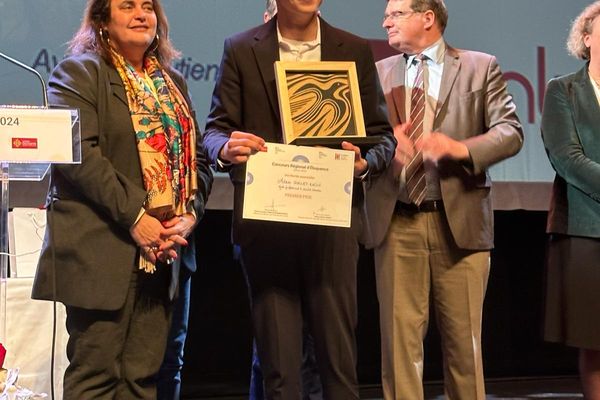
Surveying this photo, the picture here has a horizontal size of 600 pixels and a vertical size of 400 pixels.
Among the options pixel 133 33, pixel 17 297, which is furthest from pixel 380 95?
pixel 17 297

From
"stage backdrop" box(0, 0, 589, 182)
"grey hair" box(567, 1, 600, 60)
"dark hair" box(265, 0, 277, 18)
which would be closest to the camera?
"grey hair" box(567, 1, 600, 60)

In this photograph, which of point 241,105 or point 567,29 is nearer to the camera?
point 241,105

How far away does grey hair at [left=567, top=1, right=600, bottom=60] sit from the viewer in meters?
3.43

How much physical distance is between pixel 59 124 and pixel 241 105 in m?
0.65

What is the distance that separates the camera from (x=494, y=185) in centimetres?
440

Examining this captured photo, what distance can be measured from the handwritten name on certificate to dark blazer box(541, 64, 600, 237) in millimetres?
1143

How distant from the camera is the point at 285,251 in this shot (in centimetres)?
262

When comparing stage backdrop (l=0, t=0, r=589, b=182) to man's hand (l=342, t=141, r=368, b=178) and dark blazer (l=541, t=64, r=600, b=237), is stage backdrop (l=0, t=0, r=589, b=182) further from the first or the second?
man's hand (l=342, t=141, r=368, b=178)

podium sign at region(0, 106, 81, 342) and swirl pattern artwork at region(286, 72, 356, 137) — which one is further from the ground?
swirl pattern artwork at region(286, 72, 356, 137)

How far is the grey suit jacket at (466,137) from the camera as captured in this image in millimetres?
3020

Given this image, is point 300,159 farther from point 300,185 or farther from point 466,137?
point 466,137

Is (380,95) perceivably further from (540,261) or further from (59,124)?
(540,261)

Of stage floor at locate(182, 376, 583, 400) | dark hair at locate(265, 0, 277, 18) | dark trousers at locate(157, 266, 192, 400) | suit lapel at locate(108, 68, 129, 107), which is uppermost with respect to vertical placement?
dark hair at locate(265, 0, 277, 18)

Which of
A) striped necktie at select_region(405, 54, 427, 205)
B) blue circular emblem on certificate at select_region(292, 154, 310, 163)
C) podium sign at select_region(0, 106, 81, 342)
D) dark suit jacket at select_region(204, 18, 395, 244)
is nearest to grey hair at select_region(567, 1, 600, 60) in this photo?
striped necktie at select_region(405, 54, 427, 205)
